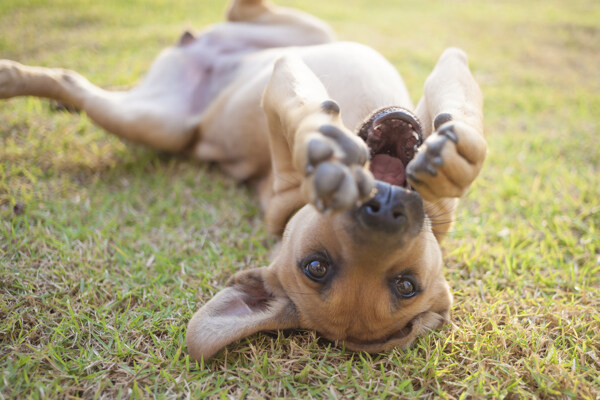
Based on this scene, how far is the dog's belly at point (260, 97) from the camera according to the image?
2746 millimetres

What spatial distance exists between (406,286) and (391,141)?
28.7 inches

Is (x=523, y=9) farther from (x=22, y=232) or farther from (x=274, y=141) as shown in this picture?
(x=22, y=232)

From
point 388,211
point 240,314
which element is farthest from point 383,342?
point 388,211

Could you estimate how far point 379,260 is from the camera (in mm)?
1985

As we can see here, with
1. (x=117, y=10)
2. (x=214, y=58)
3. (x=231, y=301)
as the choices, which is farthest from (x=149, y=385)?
(x=117, y=10)

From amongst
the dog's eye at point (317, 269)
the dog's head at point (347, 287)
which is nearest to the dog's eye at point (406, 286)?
the dog's head at point (347, 287)

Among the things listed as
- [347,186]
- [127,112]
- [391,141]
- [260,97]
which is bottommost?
[127,112]

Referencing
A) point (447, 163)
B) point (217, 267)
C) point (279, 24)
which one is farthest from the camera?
point (279, 24)

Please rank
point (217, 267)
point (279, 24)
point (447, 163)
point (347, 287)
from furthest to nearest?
point (279, 24) < point (217, 267) < point (347, 287) < point (447, 163)

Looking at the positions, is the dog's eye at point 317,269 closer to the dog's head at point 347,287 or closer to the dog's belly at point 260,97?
the dog's head at point 347,287

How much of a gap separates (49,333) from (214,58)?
9.76 ft

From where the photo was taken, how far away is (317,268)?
2.24 m

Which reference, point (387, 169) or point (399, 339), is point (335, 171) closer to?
point (387, 169)

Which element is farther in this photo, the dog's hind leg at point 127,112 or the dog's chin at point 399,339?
the dog's hind leg at point 127,112
